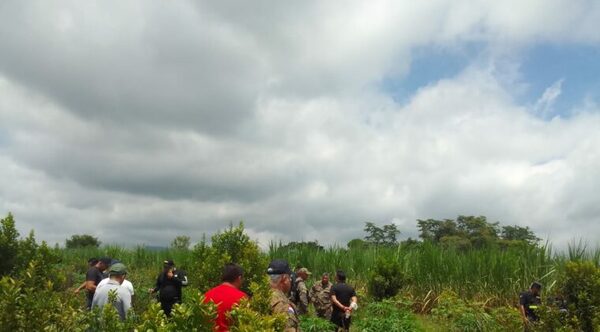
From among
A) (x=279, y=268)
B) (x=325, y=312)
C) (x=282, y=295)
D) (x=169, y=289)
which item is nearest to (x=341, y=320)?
(x=325, y=312)

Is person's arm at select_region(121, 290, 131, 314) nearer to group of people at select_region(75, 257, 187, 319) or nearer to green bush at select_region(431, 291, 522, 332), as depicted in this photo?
group of people at select_region(75, 257, 187, 319)

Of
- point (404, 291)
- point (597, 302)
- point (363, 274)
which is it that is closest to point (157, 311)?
point (597, 302)

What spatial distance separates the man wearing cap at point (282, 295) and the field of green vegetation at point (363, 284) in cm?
25

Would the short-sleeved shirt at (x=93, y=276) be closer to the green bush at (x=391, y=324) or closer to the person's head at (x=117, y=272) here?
the person's head at (x=117, y=272)

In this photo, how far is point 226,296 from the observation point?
4723mm

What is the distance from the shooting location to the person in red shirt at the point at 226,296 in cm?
451

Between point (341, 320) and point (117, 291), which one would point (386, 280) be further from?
point (117, 291)

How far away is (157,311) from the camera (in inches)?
158

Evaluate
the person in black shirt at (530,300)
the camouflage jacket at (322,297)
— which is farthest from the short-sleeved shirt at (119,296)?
the person in black shirt at (530,300)

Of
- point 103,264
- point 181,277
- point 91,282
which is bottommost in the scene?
point 91,282

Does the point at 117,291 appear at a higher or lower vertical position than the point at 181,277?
lower

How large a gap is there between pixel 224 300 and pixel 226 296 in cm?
5

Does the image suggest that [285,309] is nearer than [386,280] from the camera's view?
Result: Yes

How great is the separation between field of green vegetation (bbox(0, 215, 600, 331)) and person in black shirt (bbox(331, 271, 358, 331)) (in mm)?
520
